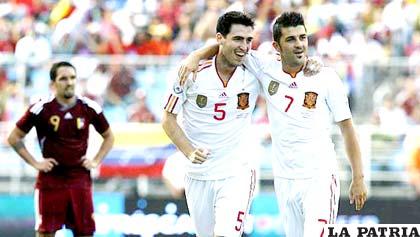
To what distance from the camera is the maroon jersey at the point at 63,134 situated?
1157 centimetres

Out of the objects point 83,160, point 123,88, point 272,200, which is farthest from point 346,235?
point 123,88

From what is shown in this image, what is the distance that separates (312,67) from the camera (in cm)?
884

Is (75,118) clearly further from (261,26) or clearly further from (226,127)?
(261,26)

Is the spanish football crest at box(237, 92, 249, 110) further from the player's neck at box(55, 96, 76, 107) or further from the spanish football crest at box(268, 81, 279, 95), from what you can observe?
the player's neck at box(55, 96, 76, 107)

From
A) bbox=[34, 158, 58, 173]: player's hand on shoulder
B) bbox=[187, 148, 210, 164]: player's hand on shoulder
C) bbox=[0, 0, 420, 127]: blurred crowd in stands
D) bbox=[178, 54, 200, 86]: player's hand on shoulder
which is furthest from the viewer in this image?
bbox=[0, 0, 420, 127]: blurred crowd in stands

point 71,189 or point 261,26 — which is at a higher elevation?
point 261,26

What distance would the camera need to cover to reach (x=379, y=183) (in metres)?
15.7

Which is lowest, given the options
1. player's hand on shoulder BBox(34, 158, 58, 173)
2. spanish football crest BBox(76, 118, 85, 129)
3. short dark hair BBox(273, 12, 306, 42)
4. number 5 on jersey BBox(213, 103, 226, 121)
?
player's hand on shoulder BBox(34, 158, 58, 173)

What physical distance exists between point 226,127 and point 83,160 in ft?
9.28

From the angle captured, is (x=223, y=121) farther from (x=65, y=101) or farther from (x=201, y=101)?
(x=65, y=101)

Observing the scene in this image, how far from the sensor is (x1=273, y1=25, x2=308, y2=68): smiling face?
8.73 meters

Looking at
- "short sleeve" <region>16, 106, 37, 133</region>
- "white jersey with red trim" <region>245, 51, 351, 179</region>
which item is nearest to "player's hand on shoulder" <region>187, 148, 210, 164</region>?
"white jersey with red trim" <region>245, 51, 351, 179</region>

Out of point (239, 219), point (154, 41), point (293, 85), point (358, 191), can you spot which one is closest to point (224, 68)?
point (293, 85)

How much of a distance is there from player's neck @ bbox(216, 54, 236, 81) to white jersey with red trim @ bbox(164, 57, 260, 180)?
0.03m
